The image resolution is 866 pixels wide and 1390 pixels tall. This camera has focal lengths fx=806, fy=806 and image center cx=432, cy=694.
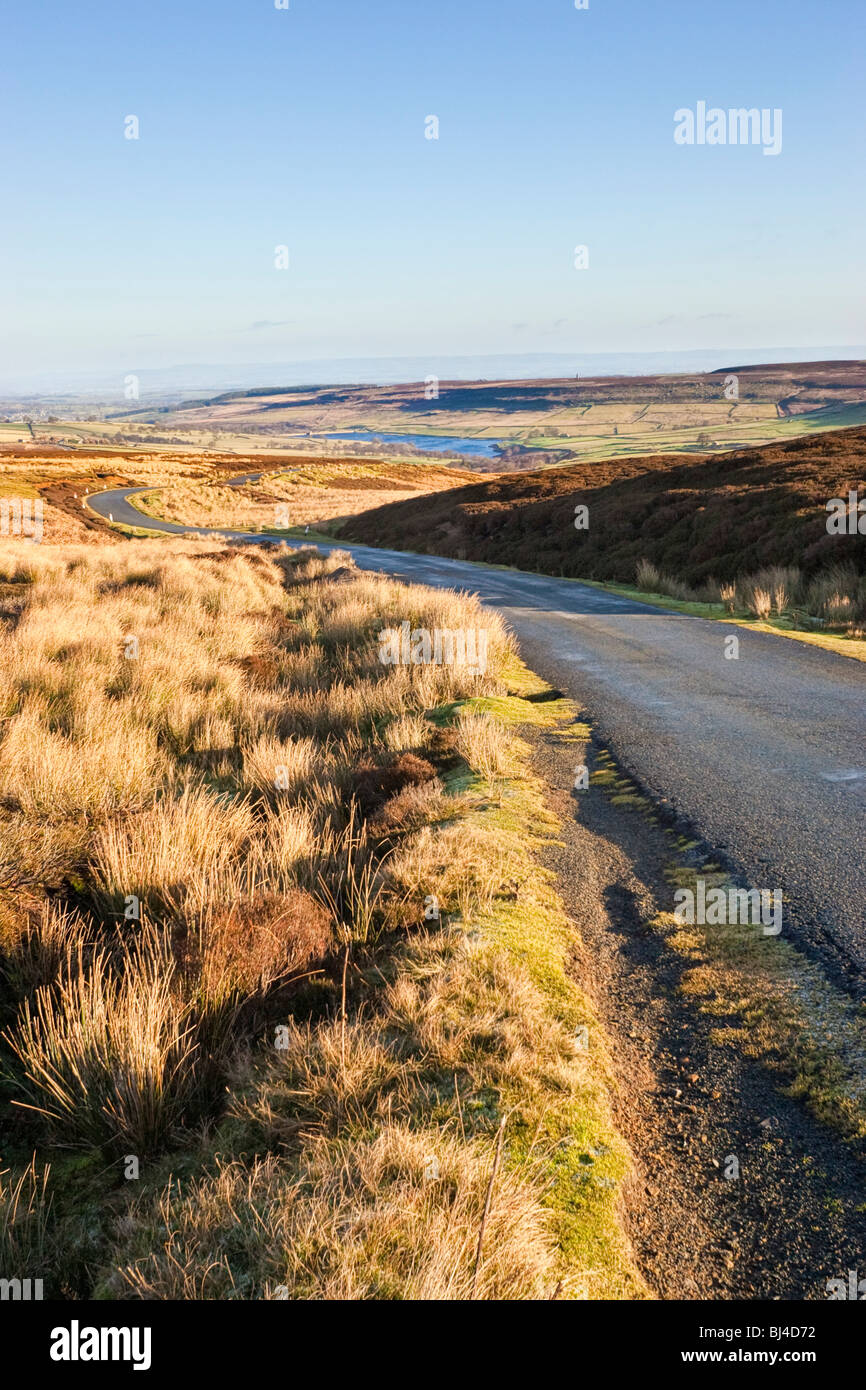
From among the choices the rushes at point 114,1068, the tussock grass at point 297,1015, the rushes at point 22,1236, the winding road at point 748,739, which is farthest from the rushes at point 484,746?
the rushes at point 22,1236

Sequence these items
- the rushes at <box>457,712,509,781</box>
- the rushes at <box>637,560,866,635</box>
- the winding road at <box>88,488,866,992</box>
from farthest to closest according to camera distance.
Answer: the rushes at <box>637,560,866,635</box> < the rushes at <box>457,712,509,781</box> < the winding road at <box>88,488,866,992</box>

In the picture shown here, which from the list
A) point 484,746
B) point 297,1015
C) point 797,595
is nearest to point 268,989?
point 297,1015

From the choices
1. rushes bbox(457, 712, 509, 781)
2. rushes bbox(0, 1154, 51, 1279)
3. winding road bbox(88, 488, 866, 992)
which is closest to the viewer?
rushes bbox(0, 1154, 51, 1279)

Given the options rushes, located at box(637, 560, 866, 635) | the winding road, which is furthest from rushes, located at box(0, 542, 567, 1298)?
rushes, located at box(637, 560, 866, 635)

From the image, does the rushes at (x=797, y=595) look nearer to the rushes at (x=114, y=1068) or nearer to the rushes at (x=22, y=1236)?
the rushes at (x=114, y=1068)

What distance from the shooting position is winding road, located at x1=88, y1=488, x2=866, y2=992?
4988 mm

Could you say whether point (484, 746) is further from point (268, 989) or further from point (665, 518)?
point (665, 518)

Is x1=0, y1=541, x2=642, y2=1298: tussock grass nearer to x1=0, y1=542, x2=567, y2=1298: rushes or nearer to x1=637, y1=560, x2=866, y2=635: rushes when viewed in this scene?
x1=0, y1=542, x2=567, y2=1298: rushes

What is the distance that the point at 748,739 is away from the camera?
7.90 metres

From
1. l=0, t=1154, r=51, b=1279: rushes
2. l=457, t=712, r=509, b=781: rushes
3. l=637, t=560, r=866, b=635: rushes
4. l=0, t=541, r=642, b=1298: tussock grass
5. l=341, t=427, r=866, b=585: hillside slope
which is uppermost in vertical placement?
l=341, t=427, r=866, b=585: hillside slope

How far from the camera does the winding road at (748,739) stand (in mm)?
4988
